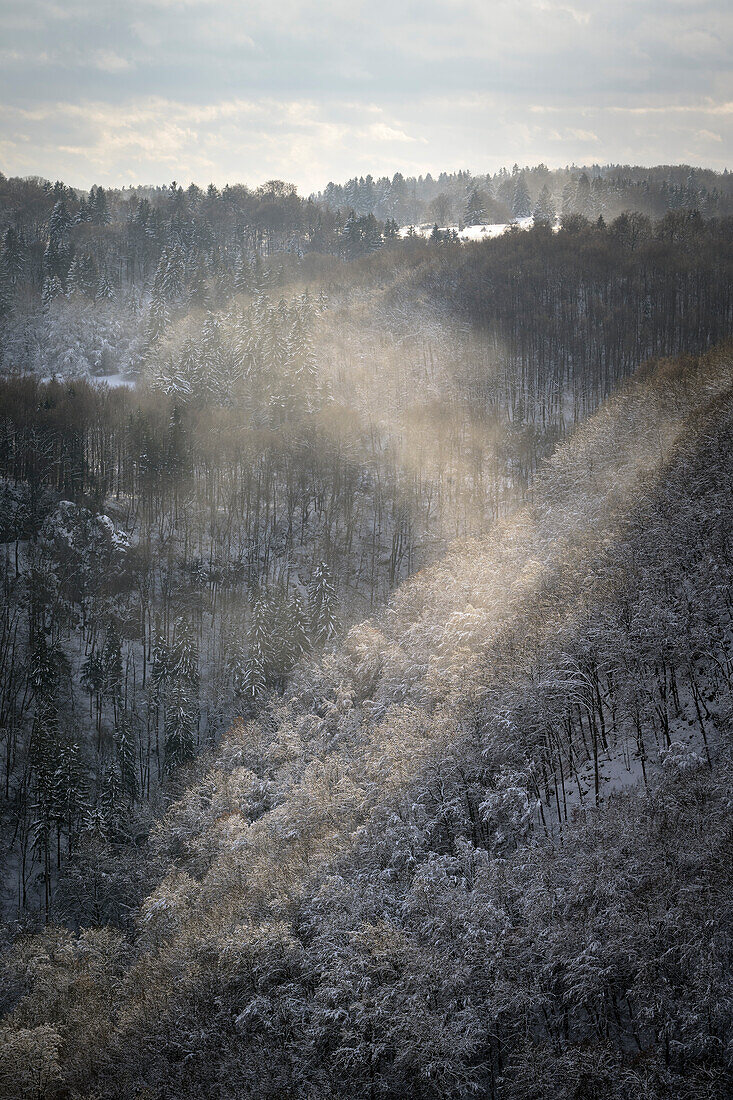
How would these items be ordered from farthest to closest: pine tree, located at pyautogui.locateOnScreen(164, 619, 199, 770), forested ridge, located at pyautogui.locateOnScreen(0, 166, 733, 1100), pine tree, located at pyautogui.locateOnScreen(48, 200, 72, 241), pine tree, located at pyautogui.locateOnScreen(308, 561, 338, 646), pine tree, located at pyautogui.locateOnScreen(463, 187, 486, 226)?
pine tree, located at pyautogui.locateOnScreen(463, 187, 486, 226) → pine tree, located at pyautogui.locateOnScreen(48, 200, 72, 241) → pine tree, located at pyautogui.locateOnScreen(308, 561, 338, 646) → pine tree, located at pyautogui.locateOnScreen(164, 619, 199, 770) → forested ridge, located at pyautogui.locateOnScreen(0, 166, 733, 1100)

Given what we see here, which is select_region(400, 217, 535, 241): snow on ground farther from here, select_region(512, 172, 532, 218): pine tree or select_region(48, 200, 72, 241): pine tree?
select_region(48, 200, 72, 241): pine tree

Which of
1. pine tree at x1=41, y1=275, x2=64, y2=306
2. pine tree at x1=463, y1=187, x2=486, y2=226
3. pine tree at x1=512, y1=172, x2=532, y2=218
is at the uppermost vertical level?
pine tree at x1=512, y1=172, x2=532, y2=218

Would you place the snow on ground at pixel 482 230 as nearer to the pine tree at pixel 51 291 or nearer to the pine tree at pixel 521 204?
the pine tree at pixel 521 204

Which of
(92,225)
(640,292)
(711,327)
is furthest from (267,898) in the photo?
(92,225)

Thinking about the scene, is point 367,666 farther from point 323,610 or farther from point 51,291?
point 51,291

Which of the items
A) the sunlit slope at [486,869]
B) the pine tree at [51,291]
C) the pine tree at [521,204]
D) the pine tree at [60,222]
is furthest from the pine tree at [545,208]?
the sunlit slope at [486,869]

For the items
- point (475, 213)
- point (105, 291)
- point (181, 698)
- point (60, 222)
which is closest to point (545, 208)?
point (475, 213)

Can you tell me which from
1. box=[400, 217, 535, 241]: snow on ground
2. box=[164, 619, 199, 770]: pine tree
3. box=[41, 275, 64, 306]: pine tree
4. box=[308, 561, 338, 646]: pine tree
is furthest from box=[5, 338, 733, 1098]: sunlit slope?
box=[400, 217, 535, 241]: snow on ground
